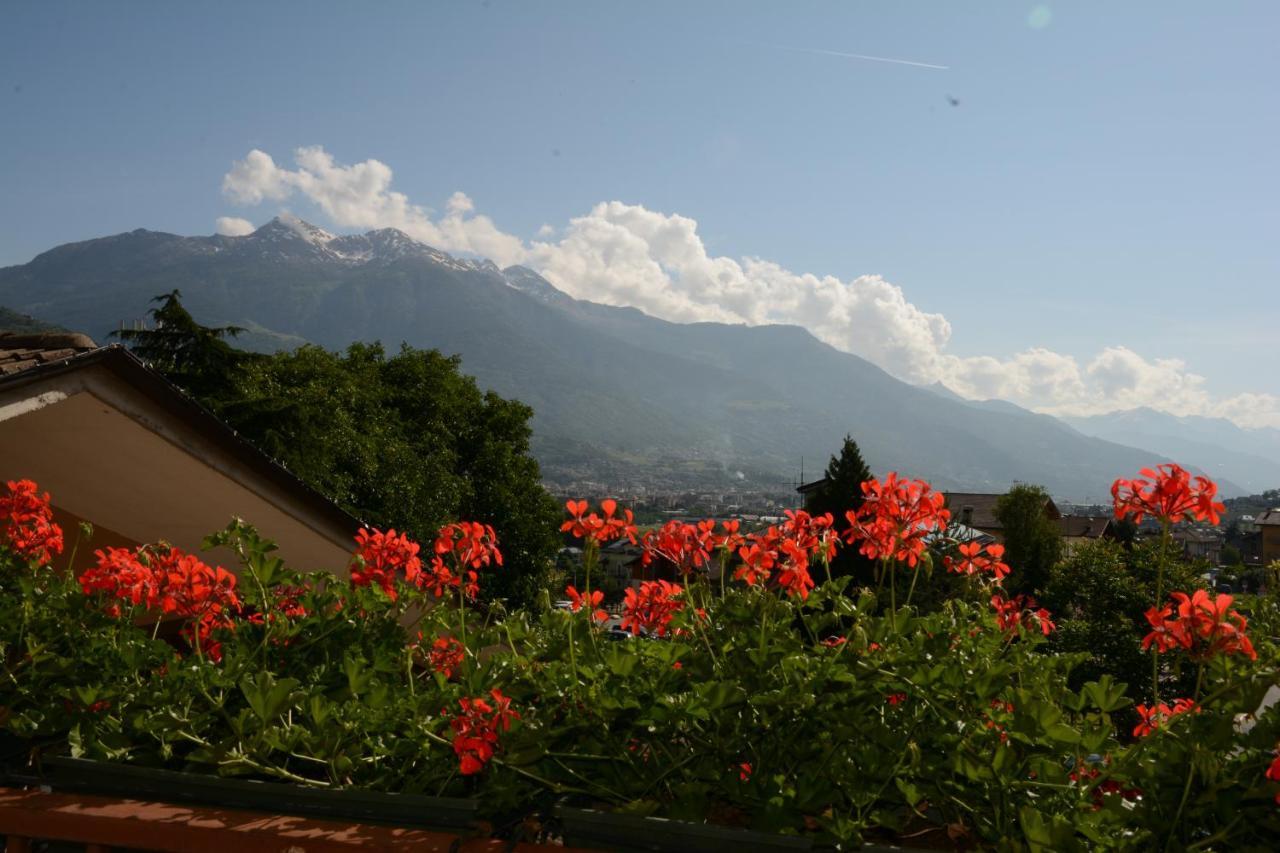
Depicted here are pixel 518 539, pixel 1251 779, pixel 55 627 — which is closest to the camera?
pixel 1251 779

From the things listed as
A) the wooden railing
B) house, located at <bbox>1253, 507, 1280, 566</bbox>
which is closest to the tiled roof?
the wooden railing

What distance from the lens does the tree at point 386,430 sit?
1877 centimetres

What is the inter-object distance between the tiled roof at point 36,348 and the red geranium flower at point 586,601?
119 centimetres

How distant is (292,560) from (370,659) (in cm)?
146

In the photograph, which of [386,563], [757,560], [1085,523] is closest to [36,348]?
[386,563]

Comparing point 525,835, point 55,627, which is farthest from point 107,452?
point 525,835

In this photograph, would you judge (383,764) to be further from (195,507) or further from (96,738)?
(195,507)

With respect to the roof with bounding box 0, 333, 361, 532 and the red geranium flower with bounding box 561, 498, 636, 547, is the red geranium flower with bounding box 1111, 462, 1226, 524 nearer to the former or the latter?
the red geranium flower with bounding box 561, 498, 636, 547

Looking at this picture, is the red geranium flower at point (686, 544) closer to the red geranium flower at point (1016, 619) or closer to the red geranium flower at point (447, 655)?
the red geranium flower at point (447, 655)

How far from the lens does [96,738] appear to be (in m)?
1.27

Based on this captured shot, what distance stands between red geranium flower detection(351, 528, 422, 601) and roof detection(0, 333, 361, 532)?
0.56 metres

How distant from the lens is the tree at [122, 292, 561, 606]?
18.8 m

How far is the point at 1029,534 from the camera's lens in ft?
99.5

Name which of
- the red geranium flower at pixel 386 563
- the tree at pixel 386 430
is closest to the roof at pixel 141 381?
the red geranium flower at pixel 386 563
